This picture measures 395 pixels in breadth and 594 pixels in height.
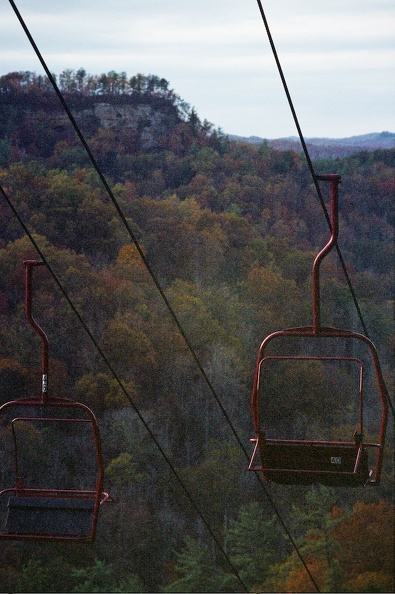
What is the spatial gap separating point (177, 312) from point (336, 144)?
19160 millimetres

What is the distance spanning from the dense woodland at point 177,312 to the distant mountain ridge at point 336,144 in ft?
3.44

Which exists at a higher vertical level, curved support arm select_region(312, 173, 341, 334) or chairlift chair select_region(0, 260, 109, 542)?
curved support arm select_region(312, 173, 341, 334)

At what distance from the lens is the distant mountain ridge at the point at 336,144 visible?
4666 cm

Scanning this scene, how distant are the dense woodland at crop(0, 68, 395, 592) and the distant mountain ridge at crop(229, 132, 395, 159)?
41.3 inches

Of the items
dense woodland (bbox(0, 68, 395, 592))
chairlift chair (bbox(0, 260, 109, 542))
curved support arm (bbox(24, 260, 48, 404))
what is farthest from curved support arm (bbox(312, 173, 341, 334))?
dense woodland (bbox(0, 68, 395, 592))

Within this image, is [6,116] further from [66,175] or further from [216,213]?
[216,213]

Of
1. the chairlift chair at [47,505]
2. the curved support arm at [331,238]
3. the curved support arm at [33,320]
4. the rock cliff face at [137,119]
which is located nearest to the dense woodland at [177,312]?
the rock cliff face at [137,119]

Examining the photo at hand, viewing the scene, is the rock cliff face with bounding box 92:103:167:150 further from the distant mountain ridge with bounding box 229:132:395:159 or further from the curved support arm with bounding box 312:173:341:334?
the curved support arm with bounding box 312:173:341:334

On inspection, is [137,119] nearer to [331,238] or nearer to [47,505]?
[47,505]

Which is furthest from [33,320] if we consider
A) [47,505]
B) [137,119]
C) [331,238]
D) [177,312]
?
[137,119]

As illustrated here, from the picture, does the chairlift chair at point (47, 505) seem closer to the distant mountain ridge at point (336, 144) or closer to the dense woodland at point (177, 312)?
the dense woodland at point (177, 312)

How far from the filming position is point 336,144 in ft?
161

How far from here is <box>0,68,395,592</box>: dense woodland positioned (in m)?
24.9

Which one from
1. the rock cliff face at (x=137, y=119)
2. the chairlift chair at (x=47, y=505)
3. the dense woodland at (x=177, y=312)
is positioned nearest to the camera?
the chairlift chair at (x=47, y=505)
